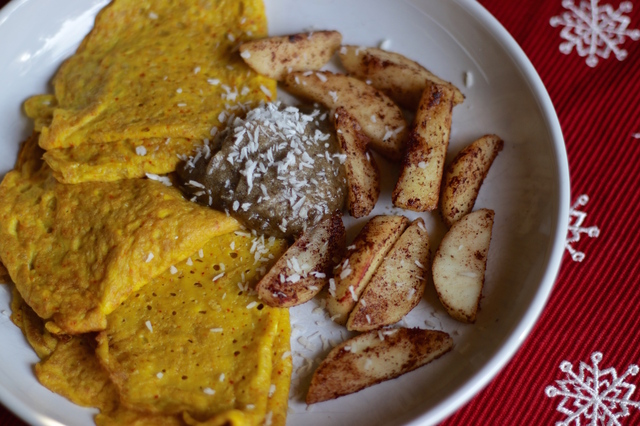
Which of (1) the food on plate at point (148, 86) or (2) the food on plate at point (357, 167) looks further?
(1) the food on plate at point (148, 86)

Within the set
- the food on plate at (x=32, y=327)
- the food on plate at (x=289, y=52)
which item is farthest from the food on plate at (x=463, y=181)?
the food on plate at (x=32, y=327)

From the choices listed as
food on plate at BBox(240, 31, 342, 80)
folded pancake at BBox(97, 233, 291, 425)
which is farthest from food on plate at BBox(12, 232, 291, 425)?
food on plate at BBox(240, 31, 342, 80)

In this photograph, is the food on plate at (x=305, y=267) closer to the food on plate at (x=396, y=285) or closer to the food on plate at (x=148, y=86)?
the food on plate at (x=396, y=285)

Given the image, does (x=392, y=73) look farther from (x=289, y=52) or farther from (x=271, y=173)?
(x=271, y=173)

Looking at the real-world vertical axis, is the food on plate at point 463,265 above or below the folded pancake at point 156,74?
below

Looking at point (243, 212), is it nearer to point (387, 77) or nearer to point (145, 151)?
point (145, 151)

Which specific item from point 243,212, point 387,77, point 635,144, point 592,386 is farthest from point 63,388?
point 635,144
